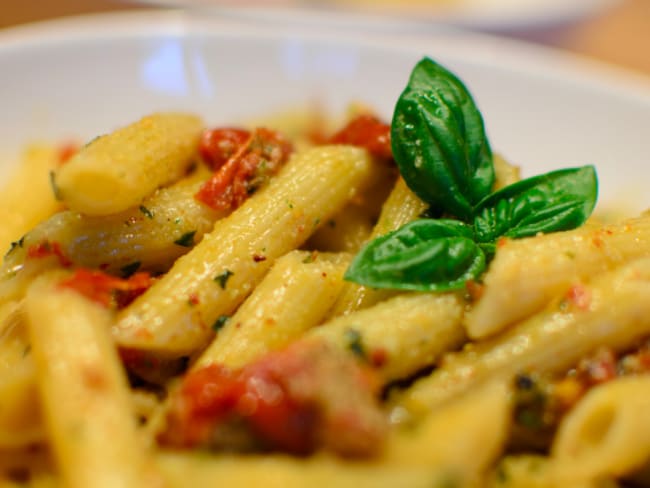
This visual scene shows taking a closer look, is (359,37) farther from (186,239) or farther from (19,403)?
(19,403)

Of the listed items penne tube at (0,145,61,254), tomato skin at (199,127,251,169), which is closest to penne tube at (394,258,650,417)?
tomato skin at (199,127,251,169)

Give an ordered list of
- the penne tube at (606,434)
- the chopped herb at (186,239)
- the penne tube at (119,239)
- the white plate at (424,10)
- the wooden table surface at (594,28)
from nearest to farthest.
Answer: the penne tube at (606,434)
the penne tube at (119,239)
the chopped herb at (186,239)
the white plate at (424,10)
the wooden table surface at (594,28)

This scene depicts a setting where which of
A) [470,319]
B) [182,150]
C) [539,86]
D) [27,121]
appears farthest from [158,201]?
[539,86]

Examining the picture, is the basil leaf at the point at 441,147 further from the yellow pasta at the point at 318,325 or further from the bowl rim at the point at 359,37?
the bowl rim at the point at 359,37

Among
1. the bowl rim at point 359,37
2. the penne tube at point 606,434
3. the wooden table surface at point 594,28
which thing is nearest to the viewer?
the penne tube at point 606,434

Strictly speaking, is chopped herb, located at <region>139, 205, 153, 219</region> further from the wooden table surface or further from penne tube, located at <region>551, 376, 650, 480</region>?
the wooden table surface

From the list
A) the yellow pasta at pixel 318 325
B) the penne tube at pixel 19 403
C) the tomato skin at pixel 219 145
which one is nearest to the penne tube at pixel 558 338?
the yellow pasta at pixel 318 325

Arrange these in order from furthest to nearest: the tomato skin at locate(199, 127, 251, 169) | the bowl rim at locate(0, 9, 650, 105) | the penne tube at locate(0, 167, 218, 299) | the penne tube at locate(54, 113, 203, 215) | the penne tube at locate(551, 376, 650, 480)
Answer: the bowl rim at locate(0, 9, 650, 105)
the tomato skin at locate(199, 127, 251, 169)
the penne tube at locate(0, 167, 218, 299)
the penne tube at locate(54, 113, 203, 215)
the penne tube at locate(551, 376, 650, 480)
